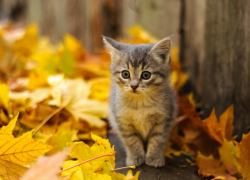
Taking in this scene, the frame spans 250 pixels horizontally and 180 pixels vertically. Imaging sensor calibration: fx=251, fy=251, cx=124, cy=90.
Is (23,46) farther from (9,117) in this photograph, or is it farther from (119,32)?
(119,32)

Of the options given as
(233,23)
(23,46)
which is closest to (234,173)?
(233,23)

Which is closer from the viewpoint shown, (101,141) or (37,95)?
(101,141)

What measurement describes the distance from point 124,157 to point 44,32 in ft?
12.2

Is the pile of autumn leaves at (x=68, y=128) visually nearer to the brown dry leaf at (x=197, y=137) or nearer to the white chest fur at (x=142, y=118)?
the brown dry leaf at (x=197, y=137)

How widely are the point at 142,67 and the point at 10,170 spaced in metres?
0.92

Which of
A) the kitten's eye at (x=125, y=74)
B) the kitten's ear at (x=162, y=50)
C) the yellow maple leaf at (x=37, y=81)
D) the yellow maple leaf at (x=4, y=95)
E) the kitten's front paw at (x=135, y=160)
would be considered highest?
the kitten's ear at (x=162, y=50)

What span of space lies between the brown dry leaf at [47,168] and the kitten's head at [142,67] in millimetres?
784

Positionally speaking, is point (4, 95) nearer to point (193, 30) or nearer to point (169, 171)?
point (169, 171)

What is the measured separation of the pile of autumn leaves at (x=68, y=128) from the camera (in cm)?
106

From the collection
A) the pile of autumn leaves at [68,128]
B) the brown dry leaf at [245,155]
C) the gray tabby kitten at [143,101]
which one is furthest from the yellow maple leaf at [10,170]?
the brown dry leaf at [245,155]

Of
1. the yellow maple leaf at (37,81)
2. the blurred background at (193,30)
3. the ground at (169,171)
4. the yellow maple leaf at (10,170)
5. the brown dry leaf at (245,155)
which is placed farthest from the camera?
the yellow maple leaf at (37,81)

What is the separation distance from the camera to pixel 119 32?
3785 mm

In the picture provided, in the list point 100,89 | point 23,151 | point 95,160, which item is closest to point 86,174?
point 95,160

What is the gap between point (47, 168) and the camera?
0.79m
